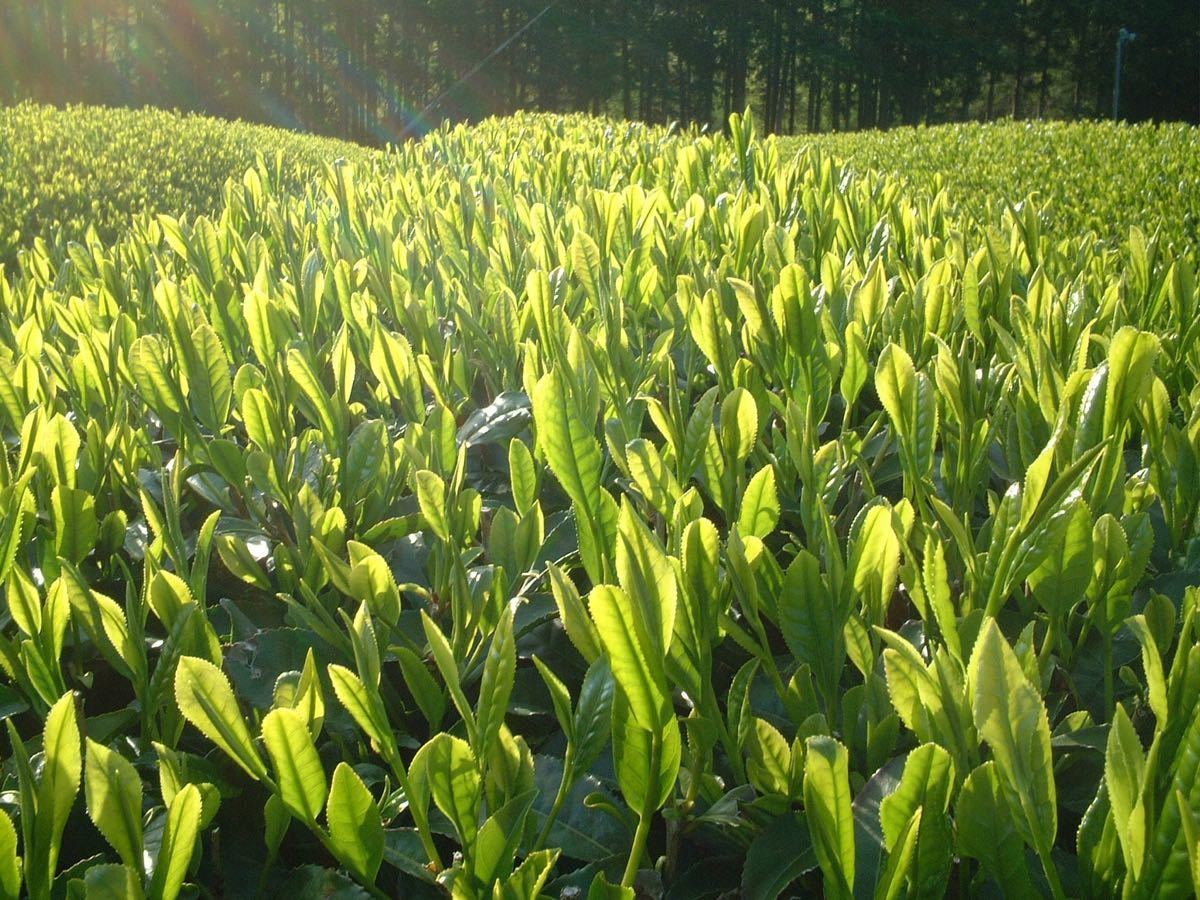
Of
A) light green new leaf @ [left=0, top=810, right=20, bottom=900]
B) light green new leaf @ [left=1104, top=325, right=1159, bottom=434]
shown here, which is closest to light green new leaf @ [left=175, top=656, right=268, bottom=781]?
light green new leaf @ [left=0, top=810, right=20, bottom=900]

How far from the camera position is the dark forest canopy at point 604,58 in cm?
4309

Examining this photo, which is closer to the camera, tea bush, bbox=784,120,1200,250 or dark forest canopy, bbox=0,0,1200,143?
tea bush, bbox=784,120,1200,250

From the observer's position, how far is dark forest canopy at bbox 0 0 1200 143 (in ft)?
141

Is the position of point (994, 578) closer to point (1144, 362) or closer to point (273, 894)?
point (1144, 362)

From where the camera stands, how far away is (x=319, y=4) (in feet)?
153

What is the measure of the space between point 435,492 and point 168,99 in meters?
47.4

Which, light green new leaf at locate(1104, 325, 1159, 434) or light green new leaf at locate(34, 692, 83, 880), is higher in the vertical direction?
light green new leaf at locate(1104, 325, 1159, 434)

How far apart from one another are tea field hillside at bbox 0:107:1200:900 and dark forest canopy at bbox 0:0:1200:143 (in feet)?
119

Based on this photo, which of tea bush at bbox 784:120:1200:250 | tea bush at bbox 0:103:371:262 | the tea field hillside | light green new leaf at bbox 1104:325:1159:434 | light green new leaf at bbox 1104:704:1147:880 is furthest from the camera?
tea bush at bbox 0:103:371:262

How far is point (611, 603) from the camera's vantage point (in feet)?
2.53

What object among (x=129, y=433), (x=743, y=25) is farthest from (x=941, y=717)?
(x=743, y=25)

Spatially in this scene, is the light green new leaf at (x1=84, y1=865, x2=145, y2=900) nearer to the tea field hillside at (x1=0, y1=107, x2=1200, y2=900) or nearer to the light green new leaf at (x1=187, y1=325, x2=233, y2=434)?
the tea field hillside at (x1=0, y1=107, x2=1200, y2=900)

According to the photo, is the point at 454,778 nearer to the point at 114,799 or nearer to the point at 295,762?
the point at 295,762

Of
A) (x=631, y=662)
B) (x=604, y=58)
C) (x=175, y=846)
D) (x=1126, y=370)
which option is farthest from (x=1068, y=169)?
(x=604, y=58)
